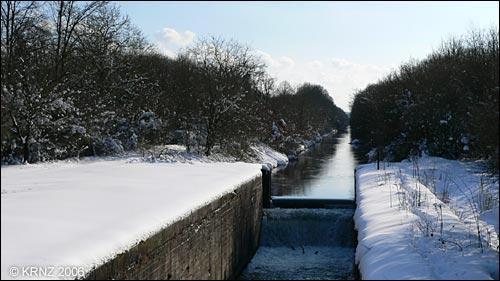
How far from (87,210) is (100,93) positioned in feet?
63.9

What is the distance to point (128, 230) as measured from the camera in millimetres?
5488

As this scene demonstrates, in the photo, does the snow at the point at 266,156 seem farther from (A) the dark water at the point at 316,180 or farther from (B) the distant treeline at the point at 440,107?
(B) the distant treeline at the point at 440,107

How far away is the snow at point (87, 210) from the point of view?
453 centimetres

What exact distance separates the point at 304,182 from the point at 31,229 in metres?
19.5

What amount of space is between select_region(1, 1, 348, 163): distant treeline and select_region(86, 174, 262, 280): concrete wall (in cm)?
727

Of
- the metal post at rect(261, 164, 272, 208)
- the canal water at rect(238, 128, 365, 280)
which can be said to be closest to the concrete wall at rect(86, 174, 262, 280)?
the canal water at rect(238, 128, 365, 280)

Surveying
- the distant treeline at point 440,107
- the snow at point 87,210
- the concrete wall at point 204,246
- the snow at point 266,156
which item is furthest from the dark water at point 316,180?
the snow at point 87,210

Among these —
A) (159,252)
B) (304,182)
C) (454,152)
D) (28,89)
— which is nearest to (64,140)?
(28,89)

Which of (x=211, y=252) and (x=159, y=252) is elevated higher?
(x=159, y=252)

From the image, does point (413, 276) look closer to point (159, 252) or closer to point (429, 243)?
point (429, 243)

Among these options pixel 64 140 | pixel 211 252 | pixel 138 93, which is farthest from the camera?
pixel 138 93

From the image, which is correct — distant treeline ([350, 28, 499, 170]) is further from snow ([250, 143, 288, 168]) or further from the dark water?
snow ([250, 143, 288, 168])

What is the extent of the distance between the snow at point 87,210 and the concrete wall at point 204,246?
0.15 m

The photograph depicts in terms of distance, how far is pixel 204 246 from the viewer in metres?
8.06
